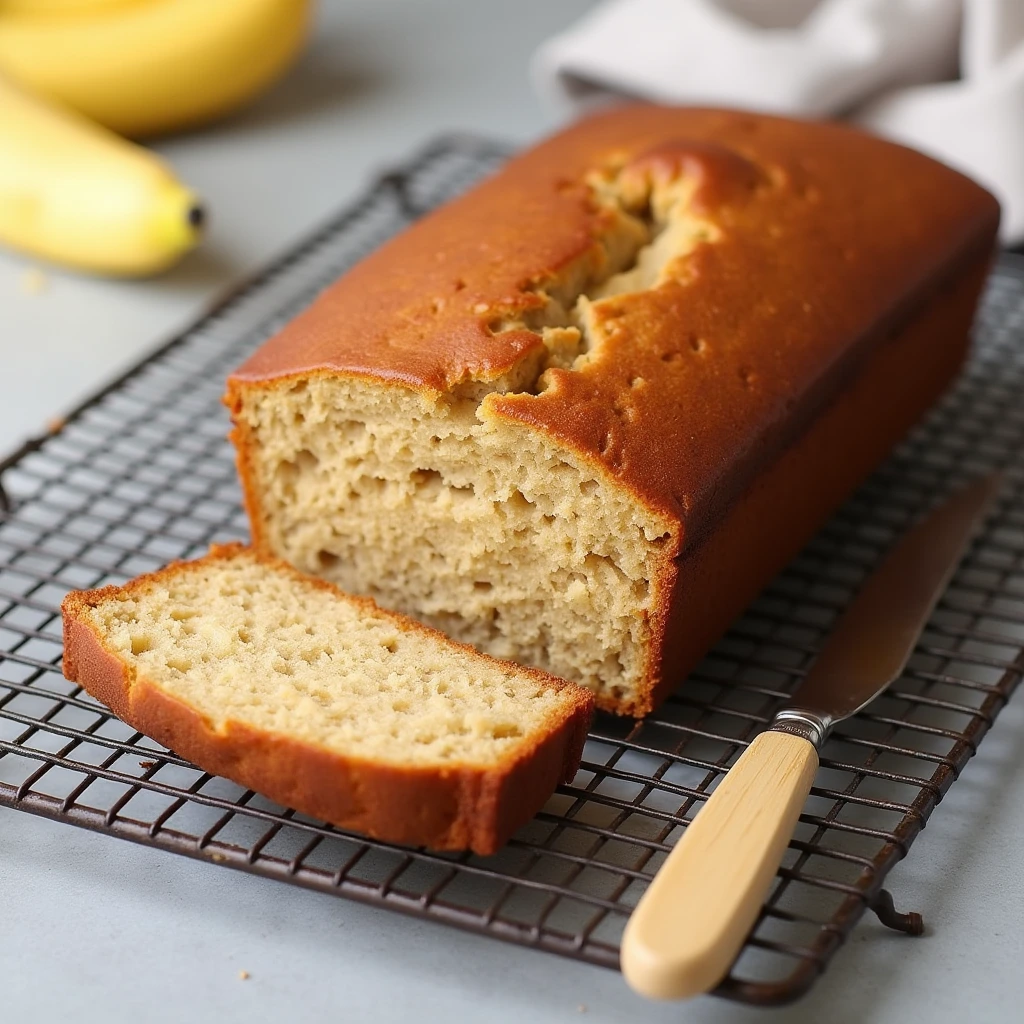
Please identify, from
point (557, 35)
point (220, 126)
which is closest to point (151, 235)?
point (220, 126)

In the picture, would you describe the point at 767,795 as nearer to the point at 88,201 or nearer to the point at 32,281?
the point at 88,201

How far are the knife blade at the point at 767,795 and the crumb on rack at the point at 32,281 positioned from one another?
235cm

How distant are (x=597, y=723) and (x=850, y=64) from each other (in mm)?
2331

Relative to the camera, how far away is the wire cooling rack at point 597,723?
7.16ft

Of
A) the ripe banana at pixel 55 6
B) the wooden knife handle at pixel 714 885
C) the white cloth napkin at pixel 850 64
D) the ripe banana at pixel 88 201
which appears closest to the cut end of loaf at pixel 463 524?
the wooden knife handle at pixel 714 885

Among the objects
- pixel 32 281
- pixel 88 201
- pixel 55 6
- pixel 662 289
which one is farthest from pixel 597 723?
pixel 55 6

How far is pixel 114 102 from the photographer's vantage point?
15.1ft

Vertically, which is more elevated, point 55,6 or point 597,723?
→ point 55,6

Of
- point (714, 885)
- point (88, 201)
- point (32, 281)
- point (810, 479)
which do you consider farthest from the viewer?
point (32, 281)

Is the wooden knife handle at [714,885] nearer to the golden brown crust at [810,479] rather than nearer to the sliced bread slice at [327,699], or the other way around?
the sliced bread slice at [327,699]

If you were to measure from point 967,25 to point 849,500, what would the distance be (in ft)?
5.42

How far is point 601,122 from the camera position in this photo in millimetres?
3561

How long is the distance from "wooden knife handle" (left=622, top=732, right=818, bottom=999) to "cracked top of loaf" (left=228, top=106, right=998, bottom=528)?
48 centimetres

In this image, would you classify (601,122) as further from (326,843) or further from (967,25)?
(326,843)
